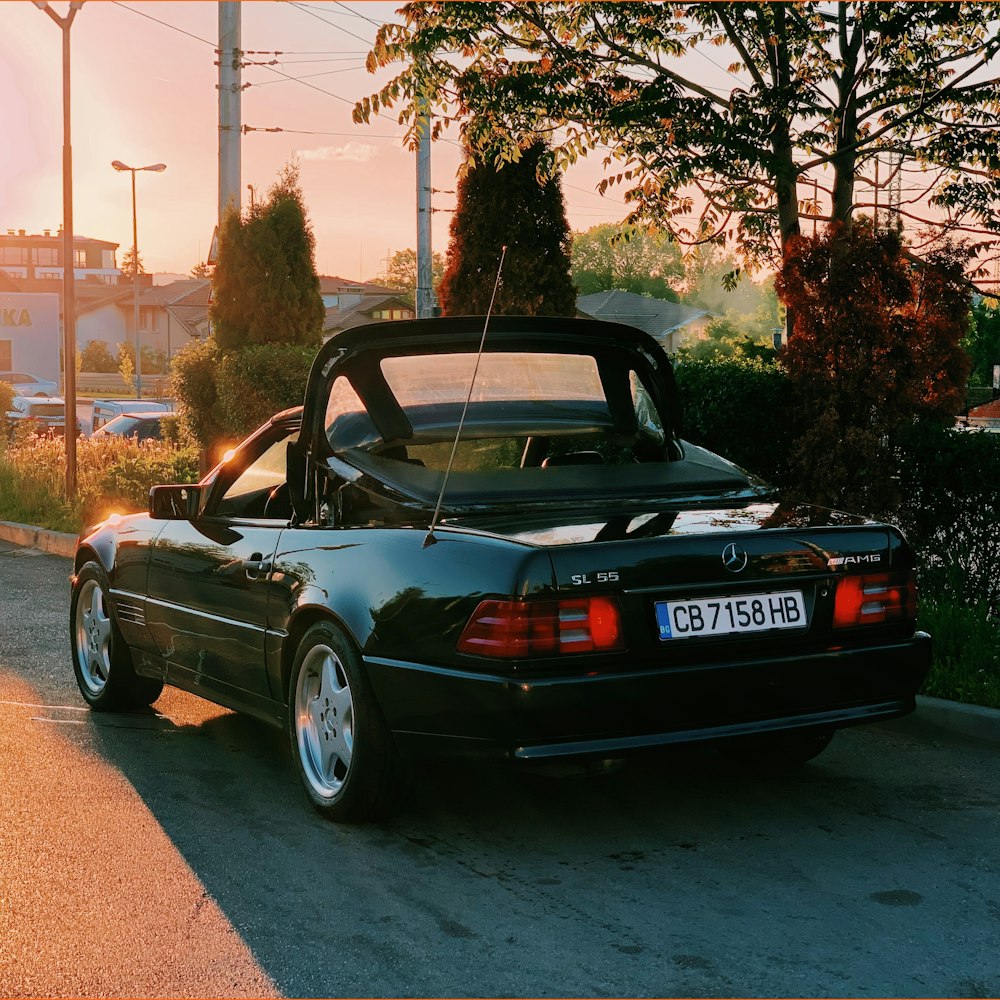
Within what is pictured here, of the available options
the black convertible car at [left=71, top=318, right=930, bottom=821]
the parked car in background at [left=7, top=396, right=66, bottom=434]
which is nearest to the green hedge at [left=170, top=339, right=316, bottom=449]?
the black convertible car at [left=71, top=318, right=930, bottom=821]

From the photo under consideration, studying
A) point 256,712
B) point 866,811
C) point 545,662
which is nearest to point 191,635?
point 256,712

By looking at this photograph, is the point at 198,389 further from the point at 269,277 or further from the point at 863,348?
the point at 863,348

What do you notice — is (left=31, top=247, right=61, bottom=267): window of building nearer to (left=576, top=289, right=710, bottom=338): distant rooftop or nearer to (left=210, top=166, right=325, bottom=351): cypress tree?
(left=576, top=289, right=710, bottom=338): distant rooftop

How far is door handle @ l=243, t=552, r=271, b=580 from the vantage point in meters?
5.63

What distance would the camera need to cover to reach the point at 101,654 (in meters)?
7.24

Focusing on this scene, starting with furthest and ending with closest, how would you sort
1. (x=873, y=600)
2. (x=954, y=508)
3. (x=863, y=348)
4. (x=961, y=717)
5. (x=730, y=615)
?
(x=863, y=348), (x=954, y=508), (x=961, y=717), (x=873, y=600), (x=730, y=615)

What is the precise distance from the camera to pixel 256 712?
19.1 ft

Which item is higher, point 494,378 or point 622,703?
point 494,378

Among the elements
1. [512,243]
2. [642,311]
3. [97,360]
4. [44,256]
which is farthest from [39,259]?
[512,243]

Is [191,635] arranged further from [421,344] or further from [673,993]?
[673,993]

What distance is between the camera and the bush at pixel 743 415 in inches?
390

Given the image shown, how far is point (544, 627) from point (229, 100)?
18911 millimetres

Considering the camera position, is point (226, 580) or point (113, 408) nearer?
point (226, 580)

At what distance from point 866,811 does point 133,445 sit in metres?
15.2
